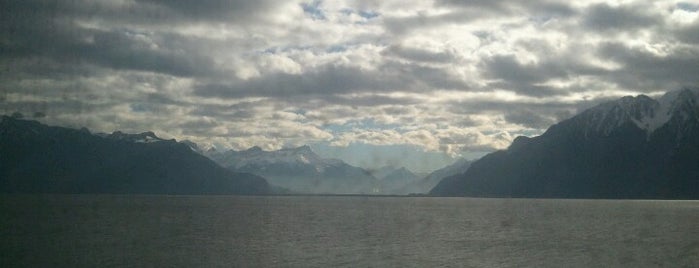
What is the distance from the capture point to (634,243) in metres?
129

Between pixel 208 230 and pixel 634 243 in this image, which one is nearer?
pixel 634 243

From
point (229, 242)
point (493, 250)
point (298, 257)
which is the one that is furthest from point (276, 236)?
point (493, 250)

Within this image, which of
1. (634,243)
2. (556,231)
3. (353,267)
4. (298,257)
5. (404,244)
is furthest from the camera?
(556,231)

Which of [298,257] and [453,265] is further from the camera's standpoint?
[298,257]

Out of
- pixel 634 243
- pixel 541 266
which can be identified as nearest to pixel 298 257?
pixel 541 266

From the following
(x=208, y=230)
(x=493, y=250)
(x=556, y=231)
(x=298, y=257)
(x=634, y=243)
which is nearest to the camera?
(x=298, y=257)

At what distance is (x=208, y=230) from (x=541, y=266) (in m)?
87.5

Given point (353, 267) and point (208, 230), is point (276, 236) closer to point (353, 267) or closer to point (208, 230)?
point (208, 230)

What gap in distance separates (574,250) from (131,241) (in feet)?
282

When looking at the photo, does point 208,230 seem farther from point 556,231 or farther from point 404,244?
point 556,231

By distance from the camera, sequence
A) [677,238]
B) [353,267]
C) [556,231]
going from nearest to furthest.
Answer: [353,267]
[677,238]
[556,231]

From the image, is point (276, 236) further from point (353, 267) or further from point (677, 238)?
point (677, 238)

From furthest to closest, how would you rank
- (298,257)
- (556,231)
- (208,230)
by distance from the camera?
(556,231)
(208,230)
(298,257)

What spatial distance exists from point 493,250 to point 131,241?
70.2 m
